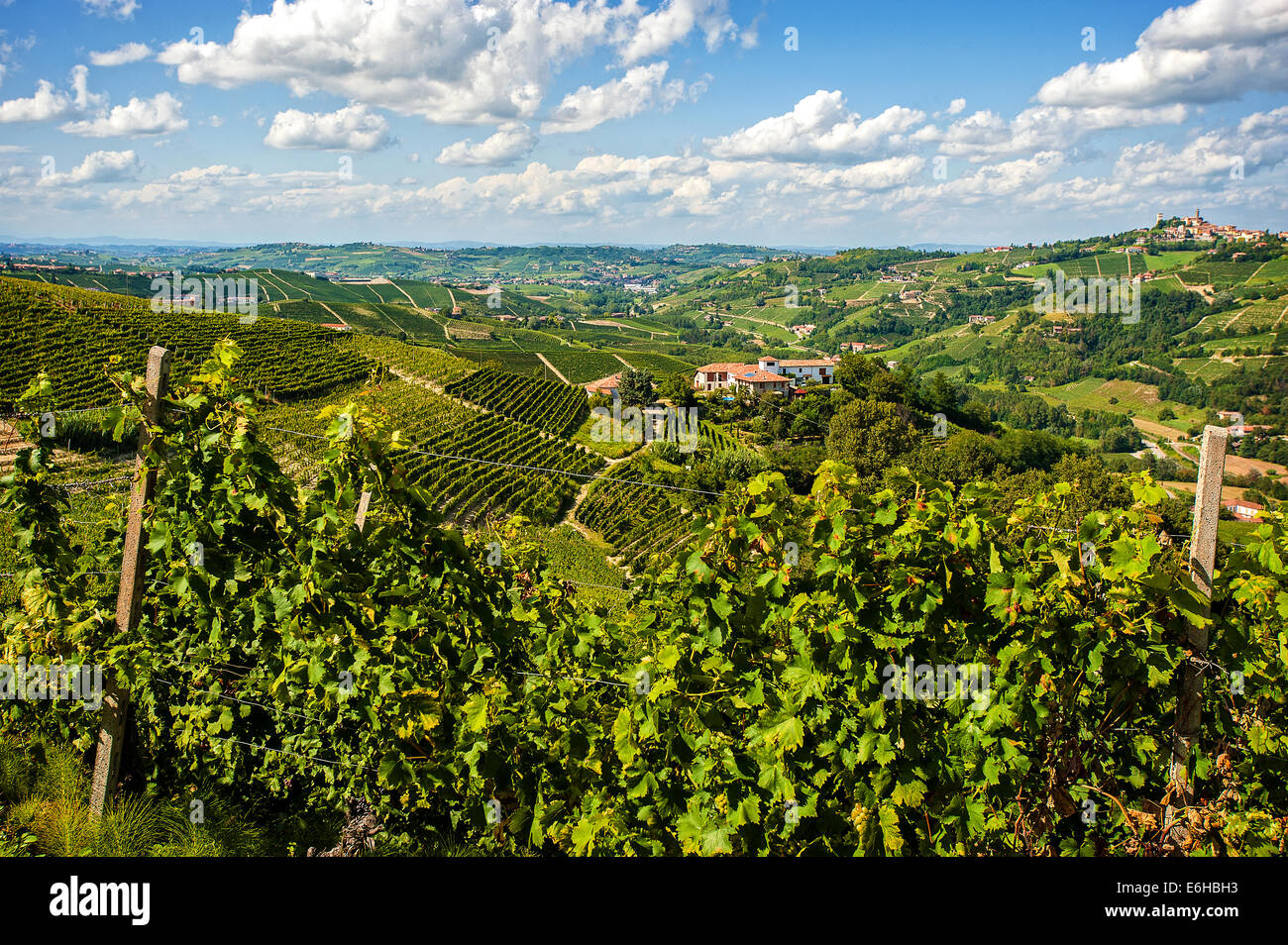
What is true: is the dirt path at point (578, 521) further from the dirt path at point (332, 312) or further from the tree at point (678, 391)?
the dirt path at point (332, 312)

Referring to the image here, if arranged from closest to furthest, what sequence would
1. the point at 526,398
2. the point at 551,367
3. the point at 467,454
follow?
the point at 467,454, the point at 526,398, the point at 551,367

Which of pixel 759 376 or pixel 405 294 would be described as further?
pixel 405 294

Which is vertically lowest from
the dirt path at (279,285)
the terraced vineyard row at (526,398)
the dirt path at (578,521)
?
the dirt path at (578,521)

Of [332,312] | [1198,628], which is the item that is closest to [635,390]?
[1198,628]

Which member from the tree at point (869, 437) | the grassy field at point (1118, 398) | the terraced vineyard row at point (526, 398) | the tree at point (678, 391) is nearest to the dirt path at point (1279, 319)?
the grassy field at point (1118, 398)

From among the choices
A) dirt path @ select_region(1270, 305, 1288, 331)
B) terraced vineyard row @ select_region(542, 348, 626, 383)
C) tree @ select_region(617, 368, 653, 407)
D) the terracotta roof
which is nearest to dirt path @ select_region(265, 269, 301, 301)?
terraced vineyard row @ select_region(542, 348, 626, 383)

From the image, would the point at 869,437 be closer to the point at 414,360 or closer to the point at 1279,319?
the point at 414,360

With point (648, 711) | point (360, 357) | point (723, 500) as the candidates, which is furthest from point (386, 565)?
point (360, 357)
